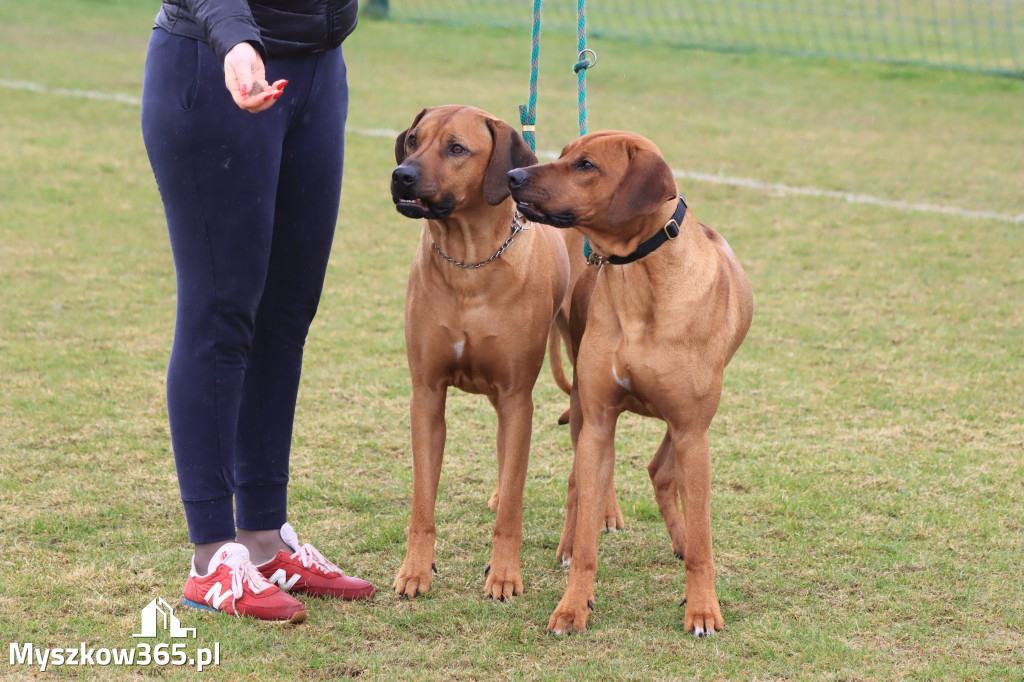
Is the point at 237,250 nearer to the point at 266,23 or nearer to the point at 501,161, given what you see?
the point at 266,23

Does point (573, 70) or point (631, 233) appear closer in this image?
point (631, 233)

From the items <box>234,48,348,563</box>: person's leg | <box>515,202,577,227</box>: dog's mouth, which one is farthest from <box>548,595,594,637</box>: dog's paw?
<box>515,202,577,227</box>: dog's mouth

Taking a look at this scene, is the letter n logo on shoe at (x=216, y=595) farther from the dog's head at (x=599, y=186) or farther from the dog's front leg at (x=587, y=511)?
the dog's head at (x=599, y=186)

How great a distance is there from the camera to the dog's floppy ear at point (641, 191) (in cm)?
328

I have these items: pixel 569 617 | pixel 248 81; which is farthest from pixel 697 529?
pixel 248 81

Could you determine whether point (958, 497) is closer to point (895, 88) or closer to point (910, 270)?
point (910, 270)

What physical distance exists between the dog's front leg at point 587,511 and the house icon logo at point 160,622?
1.11 meters

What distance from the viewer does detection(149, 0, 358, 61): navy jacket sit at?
9.25 ft

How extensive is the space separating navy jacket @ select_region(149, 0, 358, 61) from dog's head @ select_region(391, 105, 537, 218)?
1.45ft

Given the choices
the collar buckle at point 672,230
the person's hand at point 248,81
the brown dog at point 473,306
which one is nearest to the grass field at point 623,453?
the brown dog at point 473,306

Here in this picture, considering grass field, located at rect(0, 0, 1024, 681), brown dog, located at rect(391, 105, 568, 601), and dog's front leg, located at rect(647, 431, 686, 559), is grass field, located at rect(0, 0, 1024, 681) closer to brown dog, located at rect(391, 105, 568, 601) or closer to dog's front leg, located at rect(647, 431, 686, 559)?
dog's front leg, located at rect(647, 431, 686, 559)

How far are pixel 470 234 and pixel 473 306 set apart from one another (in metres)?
0.24

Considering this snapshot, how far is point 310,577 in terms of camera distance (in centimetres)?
360

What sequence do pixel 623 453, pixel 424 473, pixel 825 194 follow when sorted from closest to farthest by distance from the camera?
pixel 424 473 → pixel 623 453 → pixel 825 194
